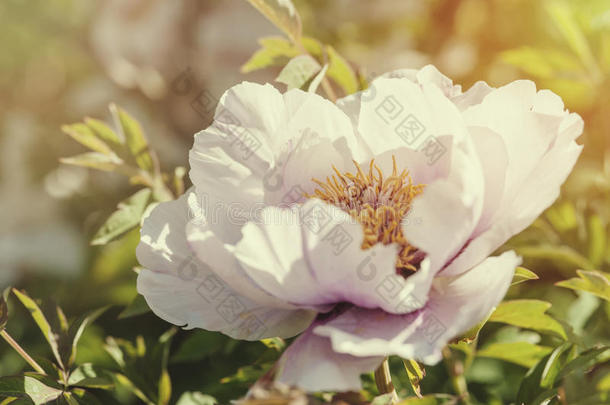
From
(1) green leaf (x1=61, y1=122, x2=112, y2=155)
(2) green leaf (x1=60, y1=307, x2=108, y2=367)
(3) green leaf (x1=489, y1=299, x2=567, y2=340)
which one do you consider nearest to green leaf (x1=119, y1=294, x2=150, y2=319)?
(2) green leaf (x1=60, y1=307, x2=108, y2=367)

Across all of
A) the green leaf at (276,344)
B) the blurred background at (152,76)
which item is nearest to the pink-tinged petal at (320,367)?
the green leaf at (276,344)

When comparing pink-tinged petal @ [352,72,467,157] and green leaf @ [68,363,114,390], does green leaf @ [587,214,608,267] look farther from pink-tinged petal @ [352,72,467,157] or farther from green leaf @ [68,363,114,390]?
green leaf @ [68,363,114,390]

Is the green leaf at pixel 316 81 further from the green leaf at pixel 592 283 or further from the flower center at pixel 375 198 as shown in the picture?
the green leaf at pixel 592 283

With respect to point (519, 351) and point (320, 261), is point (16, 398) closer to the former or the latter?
point (320, 261)

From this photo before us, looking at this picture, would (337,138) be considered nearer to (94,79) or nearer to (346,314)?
(346,314)

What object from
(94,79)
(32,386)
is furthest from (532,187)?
(94,79)
